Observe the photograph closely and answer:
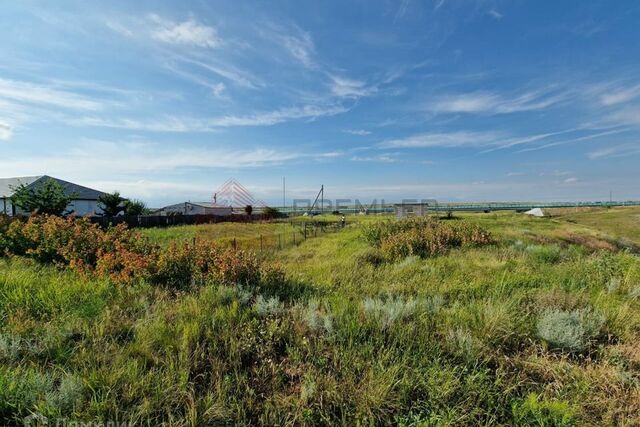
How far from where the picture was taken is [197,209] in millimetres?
49812

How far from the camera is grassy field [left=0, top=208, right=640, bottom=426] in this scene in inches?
87.7

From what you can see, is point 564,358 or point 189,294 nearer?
point 564,358

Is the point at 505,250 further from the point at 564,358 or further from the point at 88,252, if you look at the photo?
the point at 88,252

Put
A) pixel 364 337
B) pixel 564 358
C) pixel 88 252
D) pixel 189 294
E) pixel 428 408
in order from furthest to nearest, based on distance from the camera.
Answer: pixel 88 252, pixel 189 294, pixel 364 337, pixel 564 358, pixel 428 408

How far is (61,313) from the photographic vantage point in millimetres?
3633

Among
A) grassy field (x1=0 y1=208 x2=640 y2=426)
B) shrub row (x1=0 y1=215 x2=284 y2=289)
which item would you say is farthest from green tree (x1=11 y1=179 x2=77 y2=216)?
grassy field (x1=0 y1=208 x2=640 y2=426)

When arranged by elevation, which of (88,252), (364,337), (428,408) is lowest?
(428,408)

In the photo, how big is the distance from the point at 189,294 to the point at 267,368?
86.4 inches

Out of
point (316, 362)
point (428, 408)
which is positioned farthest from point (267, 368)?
point (428, 408)

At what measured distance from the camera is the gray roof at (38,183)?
101ft

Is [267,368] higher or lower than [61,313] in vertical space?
lower

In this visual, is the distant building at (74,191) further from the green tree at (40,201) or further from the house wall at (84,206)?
the green tree at (40,201)

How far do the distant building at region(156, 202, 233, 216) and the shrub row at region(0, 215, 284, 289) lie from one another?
3974cm

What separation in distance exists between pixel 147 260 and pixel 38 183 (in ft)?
128
